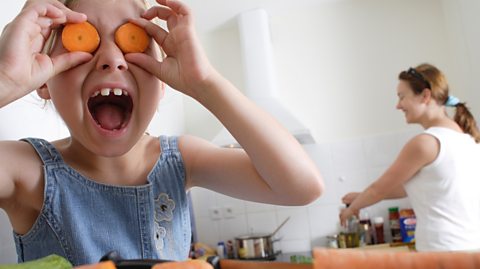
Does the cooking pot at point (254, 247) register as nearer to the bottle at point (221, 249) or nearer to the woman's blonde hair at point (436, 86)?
the bottle at point (221, 249)

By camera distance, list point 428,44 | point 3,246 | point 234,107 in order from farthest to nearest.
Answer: point 428,44 < point 3,246 < point 234,107

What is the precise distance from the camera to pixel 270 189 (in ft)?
2.13

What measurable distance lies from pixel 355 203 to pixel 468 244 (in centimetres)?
47

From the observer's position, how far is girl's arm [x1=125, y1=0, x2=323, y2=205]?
1.94ft

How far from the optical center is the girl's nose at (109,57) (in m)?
0.56

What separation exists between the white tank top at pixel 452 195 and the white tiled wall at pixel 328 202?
115 centimetres

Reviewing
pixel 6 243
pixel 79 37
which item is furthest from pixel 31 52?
pixel 6 243

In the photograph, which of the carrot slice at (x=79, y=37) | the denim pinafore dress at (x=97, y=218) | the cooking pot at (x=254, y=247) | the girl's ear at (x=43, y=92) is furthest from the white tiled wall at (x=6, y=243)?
the cooking pot at (x=254, y=247)

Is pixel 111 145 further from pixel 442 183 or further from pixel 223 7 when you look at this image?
pixel 223 7

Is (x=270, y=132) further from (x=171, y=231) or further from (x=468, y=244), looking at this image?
(x=468, y=244)

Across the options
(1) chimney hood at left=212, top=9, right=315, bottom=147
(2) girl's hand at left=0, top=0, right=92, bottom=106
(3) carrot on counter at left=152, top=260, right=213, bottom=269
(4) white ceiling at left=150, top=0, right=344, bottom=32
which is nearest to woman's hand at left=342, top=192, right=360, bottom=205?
(1) chimney hood at left=212, top=9, right=315, bottom=147

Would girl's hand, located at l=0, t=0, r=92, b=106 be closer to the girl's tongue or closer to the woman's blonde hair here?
the girl's tongue

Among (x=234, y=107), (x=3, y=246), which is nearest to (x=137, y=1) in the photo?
(x=234, y=107)

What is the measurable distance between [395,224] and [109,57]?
247 centimetres
